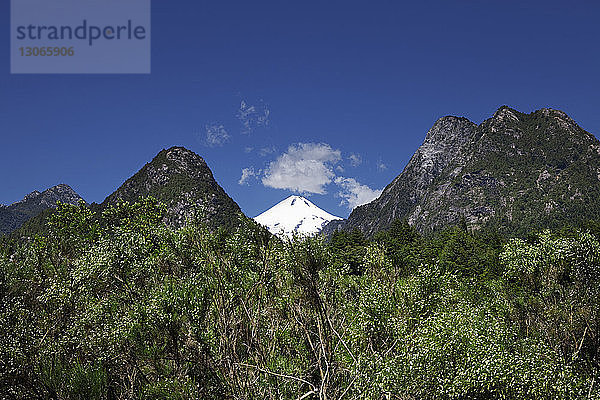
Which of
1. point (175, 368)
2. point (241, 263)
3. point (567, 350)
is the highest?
point (241, 263)

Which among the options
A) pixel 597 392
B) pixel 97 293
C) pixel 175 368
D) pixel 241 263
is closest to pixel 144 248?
pixel 97 293

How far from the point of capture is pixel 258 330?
21.4 meters

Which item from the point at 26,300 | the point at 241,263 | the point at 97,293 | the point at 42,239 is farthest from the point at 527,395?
the point at 42,239

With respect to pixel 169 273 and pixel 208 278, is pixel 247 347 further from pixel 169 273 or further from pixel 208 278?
pixel 169 273

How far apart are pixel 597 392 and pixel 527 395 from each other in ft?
11.8

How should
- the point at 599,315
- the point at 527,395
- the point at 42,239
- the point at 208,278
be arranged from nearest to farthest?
the point at 527,395
the point at 208,278
the point at 599,315
the point at 42,239

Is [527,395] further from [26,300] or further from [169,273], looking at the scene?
[26,300]

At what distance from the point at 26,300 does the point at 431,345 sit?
25.8m

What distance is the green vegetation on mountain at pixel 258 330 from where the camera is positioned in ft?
59.8

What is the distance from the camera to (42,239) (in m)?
40.8

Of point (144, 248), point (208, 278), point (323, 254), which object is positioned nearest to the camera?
point (323, 254)

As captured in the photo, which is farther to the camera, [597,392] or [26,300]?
[26,300]

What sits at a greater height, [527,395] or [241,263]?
[241,263]

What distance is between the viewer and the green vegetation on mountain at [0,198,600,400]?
59.8 ft
